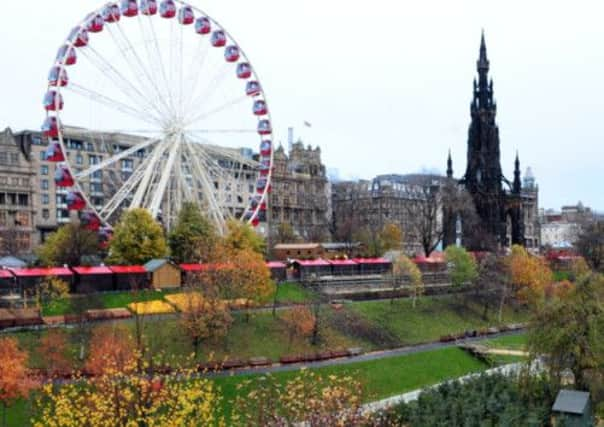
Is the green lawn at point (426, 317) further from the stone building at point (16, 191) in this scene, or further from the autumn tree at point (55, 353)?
the stone building at point (16, 191)

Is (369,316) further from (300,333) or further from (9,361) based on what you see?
(9,361)

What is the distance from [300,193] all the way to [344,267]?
43.9 meters

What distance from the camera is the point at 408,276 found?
6147 centimetres

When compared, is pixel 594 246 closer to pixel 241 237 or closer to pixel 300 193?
pixel 300 193

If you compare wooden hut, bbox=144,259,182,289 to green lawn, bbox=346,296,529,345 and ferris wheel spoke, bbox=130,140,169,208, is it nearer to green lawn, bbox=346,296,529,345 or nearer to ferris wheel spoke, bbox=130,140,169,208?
ferris wheel spoke, bbox=130,140,169,208

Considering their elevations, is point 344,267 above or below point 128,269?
below

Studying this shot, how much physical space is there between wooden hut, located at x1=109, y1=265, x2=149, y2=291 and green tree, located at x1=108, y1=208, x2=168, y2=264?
9.92ft

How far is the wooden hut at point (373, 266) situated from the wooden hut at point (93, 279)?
25.3 metres

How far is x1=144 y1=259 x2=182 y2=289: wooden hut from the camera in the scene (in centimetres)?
5300

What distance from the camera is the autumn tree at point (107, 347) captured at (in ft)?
101

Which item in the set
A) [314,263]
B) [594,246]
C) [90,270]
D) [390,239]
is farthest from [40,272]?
[594,246]

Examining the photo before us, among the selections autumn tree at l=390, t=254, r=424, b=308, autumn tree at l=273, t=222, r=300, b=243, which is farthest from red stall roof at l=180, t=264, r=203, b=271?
autumn tree at l=273, t=222, r=300, b=243

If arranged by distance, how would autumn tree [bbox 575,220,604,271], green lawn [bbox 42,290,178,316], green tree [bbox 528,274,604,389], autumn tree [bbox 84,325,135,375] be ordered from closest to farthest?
Result: green tree [bbox 528,274,604,389] → autumn tree [bbox 84,325,135,375] → green lawn [bbox 42,290,178,316] → autumn tree [bbox 575,220,604,271]

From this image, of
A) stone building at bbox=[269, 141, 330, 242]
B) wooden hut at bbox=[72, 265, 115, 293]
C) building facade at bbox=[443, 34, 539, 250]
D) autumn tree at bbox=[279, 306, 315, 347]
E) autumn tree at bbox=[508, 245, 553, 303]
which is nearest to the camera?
autumn tree at bbox=[279, 306, 315, 347]
